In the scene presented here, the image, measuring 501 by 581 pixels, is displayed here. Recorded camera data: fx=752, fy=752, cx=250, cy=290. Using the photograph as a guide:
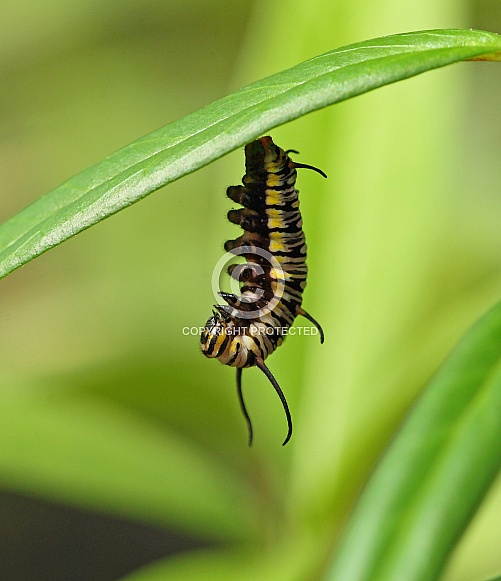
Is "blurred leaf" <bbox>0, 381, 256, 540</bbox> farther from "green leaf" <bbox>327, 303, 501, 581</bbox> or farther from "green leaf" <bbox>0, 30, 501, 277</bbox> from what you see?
"green leaf" <bbox>0, 30, 501, 277</bbox>

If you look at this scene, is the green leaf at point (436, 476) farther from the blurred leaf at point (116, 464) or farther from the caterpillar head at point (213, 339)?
the blurred leaf at point (116, 464)

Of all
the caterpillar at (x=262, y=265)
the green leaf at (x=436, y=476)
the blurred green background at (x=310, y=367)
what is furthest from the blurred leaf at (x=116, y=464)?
the green leaf at (x=436, y=476)

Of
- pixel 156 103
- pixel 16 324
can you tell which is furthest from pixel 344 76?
pixel 156 103

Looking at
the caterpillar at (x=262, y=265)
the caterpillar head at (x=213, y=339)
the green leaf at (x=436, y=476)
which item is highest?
the caterpillar at (x=262, y=265)

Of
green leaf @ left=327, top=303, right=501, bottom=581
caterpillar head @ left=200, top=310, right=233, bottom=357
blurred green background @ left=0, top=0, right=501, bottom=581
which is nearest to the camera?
green leaf @ left=327, top=303, right=501, bottom=581

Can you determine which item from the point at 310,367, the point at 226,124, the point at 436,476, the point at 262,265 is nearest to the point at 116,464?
the point at 310,367

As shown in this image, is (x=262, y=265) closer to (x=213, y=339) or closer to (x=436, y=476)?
(x=213, y=339)

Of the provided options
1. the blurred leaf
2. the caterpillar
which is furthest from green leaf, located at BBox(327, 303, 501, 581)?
the blurred leaf
